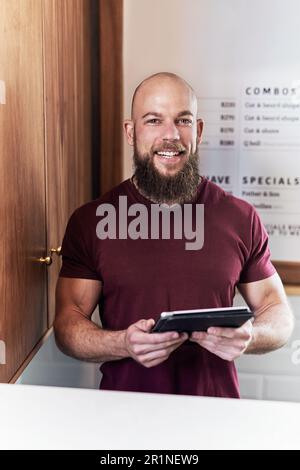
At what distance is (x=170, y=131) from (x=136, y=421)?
0.52 metres

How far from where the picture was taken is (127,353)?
0.96 m

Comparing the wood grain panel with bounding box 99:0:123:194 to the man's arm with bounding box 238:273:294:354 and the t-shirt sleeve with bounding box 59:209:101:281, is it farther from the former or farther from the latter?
the man's arm with bounding box 238:273:294:354

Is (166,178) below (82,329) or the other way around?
the other way around

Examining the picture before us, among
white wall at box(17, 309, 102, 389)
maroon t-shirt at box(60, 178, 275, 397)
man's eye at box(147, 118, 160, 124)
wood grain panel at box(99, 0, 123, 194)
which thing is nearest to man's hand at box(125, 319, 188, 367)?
maroon t-shirt at box(60, 178, 275, 397)

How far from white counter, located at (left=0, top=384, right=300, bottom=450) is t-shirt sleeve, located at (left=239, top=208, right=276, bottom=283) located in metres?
0.36

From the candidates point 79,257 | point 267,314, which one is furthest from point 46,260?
point 267,314

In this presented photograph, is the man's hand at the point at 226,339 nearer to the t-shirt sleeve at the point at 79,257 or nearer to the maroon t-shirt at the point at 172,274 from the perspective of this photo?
the maroon t-shirt at the point at 172,274

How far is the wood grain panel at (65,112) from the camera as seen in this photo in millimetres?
1035

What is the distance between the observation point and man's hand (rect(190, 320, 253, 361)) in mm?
823

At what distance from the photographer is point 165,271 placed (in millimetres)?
991

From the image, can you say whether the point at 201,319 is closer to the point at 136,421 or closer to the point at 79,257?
the point at 136,421
